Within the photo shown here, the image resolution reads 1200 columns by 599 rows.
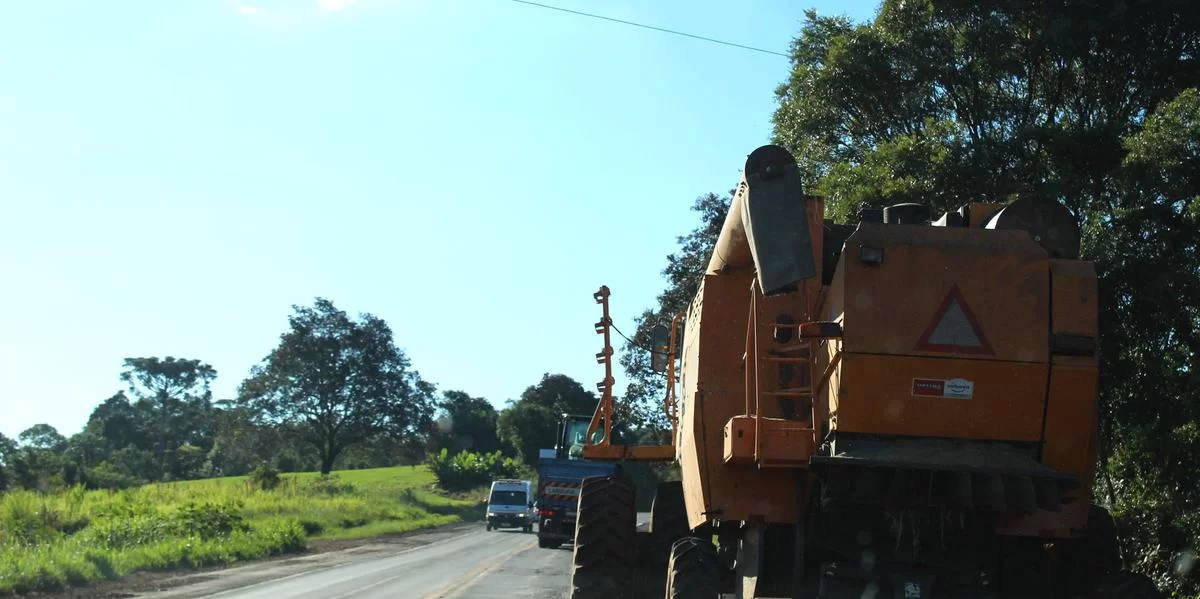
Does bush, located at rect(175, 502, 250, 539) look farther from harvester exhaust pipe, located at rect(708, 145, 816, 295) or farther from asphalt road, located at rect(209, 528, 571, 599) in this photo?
harvester exhaust pipe, located at rect(708, 145, 816, 295)

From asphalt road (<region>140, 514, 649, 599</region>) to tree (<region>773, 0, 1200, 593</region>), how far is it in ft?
25.8

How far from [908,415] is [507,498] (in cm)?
4134

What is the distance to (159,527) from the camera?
104 feet

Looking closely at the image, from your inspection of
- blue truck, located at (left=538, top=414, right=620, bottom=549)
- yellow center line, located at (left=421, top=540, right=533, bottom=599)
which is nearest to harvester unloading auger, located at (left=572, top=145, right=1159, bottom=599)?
yellow center line, located at (left=421, top=540, right=533, bottom=599)

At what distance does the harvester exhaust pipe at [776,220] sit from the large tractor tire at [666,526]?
15.4 feet

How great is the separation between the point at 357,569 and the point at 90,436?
99.6m

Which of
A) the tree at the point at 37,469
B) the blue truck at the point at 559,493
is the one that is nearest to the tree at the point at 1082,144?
the blue truck at the point at 559,493

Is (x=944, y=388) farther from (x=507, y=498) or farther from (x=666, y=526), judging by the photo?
(x=507, y=498)

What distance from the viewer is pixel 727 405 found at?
8.98m

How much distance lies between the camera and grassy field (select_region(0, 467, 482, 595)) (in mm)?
22234

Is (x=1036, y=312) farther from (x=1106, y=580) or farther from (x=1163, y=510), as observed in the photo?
(x=1163, y=510)

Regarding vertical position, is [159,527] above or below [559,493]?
below

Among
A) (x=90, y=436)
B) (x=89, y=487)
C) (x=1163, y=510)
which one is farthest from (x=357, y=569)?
(x=90, y=436)

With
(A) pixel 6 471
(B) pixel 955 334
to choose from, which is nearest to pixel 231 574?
(B) pixel 955 334
